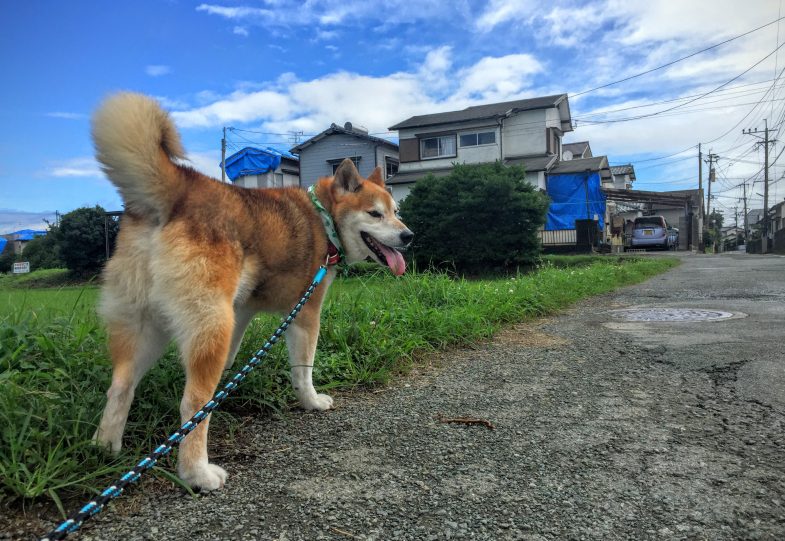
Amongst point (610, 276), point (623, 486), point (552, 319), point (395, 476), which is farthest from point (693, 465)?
point (610, 276)

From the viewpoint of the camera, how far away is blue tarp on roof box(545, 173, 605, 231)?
2742 centimetres

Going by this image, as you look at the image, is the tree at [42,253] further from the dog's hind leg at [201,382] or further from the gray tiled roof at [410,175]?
the dog's hind leg at [201,382]

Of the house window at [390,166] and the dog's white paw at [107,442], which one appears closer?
the dog's white paw at [107,442]

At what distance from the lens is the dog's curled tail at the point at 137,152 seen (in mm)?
2039

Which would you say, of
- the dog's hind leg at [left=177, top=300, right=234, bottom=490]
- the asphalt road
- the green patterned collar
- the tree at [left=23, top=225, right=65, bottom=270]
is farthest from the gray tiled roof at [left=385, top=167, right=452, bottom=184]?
the dog's hind leg at [left=177, top=300, right=234, bottom=490]

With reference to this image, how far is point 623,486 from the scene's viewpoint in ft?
6.32

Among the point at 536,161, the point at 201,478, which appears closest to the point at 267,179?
the point at 536,161

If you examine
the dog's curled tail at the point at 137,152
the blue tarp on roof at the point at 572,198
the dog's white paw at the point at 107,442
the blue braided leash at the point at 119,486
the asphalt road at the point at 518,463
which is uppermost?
the blue tarp on roof at the point at 572,198

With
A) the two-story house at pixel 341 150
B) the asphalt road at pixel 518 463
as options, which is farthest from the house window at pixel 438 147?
the asphalt road at pixel 518 463

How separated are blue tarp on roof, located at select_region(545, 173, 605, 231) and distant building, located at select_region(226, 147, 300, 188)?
16397mm

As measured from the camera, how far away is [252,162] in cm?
3244

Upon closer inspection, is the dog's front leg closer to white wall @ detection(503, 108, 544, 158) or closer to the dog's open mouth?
the dog's open mouth

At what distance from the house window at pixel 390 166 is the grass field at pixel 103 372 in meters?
26.4

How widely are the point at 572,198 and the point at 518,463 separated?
1085 inches
